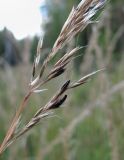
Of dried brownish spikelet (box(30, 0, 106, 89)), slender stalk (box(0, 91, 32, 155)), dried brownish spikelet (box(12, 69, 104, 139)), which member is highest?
dried brownish spikelet (box(30, 0, 106, 89))

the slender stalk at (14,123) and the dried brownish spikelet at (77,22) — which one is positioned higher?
the dried brownish spikelet at (77,22)

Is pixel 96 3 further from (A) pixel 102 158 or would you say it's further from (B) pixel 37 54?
(A) pixel 102 158

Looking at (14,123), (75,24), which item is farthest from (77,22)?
(14,123)

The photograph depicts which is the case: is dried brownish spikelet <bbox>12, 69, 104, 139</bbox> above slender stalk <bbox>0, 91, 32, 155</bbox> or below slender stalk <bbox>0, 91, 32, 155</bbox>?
below

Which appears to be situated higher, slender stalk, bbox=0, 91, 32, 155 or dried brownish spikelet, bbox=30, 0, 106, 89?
dried brownish spikelet, bbox=30, 0, 106, 89

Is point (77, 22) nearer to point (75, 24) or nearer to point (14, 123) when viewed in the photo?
point (75, 24)

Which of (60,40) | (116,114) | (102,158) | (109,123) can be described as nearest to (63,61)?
(60,40)

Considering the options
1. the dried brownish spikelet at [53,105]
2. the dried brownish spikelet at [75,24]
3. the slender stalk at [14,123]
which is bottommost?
the dried brownish spikelet at [53,105]

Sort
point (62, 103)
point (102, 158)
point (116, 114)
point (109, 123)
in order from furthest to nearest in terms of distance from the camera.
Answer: point (116, 114) → point (102, 158) → point (109, 123) → point (62, 103)
